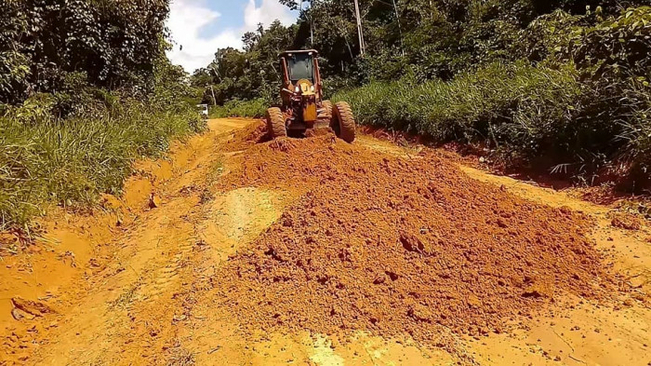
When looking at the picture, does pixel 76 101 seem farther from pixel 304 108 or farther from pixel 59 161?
pixel 304 108

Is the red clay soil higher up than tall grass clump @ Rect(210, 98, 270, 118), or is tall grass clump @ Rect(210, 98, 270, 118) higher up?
tall grass clump @ Rect(210, 98, 270, 118)

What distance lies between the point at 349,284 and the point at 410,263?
1.98ft

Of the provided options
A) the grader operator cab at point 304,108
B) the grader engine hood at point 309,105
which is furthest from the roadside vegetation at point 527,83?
the grader engine hood at point 309,105

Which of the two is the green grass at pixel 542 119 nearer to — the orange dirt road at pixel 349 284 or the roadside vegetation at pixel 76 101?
the orange dirt road at pixel 349 284

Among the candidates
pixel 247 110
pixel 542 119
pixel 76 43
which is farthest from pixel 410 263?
pixel 247 110

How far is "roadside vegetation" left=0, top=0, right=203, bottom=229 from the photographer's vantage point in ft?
18.3

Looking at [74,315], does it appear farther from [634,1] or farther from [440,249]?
[634,1]

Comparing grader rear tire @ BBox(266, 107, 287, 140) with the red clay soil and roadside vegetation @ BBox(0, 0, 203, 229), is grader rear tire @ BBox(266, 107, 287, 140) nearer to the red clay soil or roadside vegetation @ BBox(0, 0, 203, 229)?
roadside vegetation @ BBox(0, 0, 203, 229)

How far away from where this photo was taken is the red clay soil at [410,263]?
3.75 m

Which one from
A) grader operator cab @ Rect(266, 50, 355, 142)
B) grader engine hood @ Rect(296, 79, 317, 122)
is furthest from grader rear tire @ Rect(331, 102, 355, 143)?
grader engine hood @ Rect(296, 79, 317, 122)

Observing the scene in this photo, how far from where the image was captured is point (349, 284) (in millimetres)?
4035

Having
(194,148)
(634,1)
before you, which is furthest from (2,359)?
(634,1)

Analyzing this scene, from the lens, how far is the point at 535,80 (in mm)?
9094

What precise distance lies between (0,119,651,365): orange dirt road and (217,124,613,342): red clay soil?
0.02 metres
